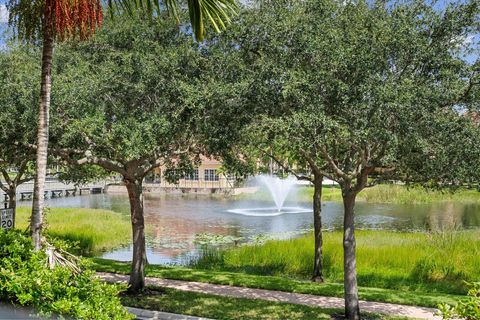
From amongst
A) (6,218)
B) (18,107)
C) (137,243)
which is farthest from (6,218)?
(137,243)

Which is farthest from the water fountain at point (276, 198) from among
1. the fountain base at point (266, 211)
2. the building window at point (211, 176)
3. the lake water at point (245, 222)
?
the building window at point (211, 176)

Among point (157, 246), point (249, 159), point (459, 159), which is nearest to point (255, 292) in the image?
point (249, 159)

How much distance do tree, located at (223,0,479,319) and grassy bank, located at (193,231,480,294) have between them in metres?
6.92

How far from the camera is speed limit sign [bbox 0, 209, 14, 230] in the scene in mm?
12086

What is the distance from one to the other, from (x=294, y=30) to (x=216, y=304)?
658 cm

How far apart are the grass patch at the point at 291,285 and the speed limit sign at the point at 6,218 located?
2681 mm

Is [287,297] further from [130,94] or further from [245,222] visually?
[245,222]

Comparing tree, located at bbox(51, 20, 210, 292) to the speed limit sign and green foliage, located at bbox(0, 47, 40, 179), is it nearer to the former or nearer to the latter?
green foliage, located at bbox(0, 47, 40, 179)

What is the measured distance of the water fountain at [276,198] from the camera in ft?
134

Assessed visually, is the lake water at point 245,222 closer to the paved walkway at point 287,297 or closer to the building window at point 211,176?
the paved walkway at point 287,297

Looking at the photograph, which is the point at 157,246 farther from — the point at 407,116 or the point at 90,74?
the point at 407,116

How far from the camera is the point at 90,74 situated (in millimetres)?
12141

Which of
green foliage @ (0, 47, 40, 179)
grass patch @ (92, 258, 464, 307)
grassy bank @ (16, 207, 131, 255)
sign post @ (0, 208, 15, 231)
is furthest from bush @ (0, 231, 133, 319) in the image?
grassy bank @ (16, 207, 131, 255)

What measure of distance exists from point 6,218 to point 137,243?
326 centimetres
